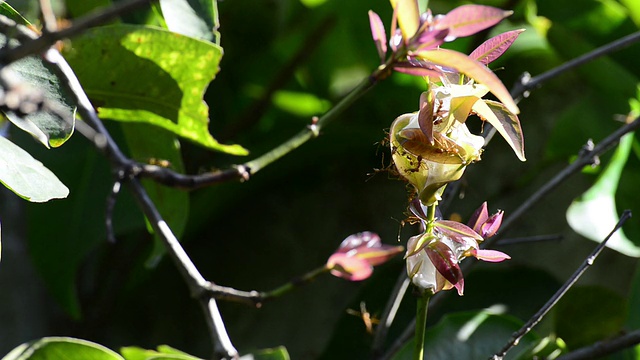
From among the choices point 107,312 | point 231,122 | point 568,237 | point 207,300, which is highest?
point 207,300

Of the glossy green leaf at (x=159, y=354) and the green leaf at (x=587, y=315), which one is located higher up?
the glossy green leaf at (x=159, y=354)

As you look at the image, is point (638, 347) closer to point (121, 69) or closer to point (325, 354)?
point (325, 354)

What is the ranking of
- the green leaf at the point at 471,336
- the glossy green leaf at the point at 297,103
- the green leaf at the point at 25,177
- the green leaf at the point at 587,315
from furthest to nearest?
the glossy green leaf at the point at 297,103 < the green leaf at the point at 587,315 < the green leaf at the point at 471,336 < the green leaf at the point at 25,177

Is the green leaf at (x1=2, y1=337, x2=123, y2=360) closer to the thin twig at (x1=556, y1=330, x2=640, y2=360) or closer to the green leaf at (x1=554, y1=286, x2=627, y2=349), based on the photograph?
the thin twig at (x1=556, y1=330, x2=640, y2=360)

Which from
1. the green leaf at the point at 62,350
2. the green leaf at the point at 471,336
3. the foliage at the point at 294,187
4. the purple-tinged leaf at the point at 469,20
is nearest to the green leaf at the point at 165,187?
the foliage at the point at 294,187

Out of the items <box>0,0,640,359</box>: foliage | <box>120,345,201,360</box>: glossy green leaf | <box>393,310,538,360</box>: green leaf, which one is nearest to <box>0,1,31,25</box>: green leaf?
<box>0,0,640,359</box>: foliage

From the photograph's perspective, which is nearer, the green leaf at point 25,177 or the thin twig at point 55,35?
the thin twig at point 55,35

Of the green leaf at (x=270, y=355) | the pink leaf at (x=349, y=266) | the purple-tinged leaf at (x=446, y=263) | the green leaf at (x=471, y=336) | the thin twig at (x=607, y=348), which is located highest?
the purple-tinged leaf at (x=446, y=263)

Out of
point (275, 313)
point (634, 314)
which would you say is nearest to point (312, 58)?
point (275, 313)

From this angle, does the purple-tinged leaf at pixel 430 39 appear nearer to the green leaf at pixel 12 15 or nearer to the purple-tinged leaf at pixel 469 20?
the purple-tinged leaf at pixel 469 20
